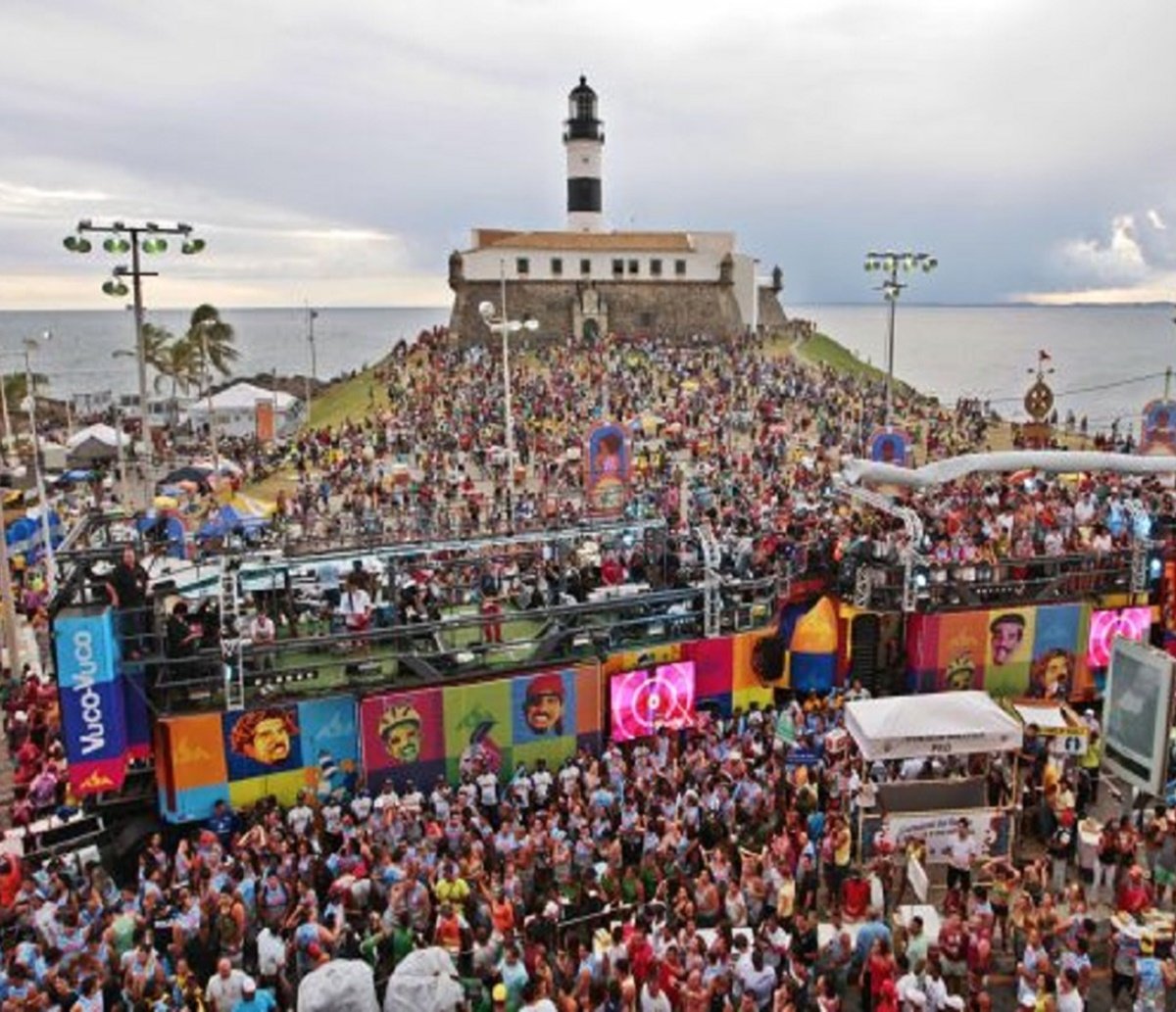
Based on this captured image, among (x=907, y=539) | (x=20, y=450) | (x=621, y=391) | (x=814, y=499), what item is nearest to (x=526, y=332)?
(x=621, y=391)

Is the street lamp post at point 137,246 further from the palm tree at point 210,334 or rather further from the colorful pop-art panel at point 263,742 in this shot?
the palm tree at point 210,334

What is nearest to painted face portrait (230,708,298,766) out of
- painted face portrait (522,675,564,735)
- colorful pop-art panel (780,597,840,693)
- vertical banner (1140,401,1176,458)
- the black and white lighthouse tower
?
painted face portrait (522,675,564,735)

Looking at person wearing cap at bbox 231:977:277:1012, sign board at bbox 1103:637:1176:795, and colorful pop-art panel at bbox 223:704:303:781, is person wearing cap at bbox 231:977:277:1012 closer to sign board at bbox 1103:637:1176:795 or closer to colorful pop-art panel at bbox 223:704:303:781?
colorful pop-art panel at bbox 223:704:303:781

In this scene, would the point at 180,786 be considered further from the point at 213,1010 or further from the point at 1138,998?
the point at 1138,998

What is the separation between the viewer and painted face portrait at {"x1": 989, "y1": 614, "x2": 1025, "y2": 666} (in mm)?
17797

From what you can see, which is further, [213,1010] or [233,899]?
[233,899]

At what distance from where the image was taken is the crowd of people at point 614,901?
10.1 meters

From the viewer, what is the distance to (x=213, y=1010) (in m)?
10.0

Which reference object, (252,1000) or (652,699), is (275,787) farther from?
(652,699)

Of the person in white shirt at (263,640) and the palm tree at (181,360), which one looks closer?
the person in white shirt at (263,640)

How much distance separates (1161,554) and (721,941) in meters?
12.6

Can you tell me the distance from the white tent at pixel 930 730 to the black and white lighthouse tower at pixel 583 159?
69.0 metres

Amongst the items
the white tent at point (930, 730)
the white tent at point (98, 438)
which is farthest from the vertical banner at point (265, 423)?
the white tent at point (930, 730)

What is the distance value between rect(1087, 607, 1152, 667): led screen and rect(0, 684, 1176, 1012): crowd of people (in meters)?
4.28
